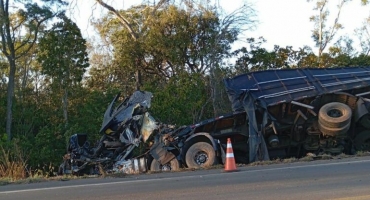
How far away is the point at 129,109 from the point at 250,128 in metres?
→ 3.32

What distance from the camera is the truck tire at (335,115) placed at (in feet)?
39.7

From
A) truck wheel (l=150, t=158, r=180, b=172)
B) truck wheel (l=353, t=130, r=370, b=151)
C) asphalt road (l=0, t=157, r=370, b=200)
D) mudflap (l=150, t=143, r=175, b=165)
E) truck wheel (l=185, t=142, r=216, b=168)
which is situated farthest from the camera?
truck wheel (l=353, t=130, r=370, b=151)

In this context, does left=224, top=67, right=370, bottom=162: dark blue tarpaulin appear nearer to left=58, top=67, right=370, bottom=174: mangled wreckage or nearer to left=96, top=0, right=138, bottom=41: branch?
left=58, top=67, right=370, bottom=174: mangled wreckage

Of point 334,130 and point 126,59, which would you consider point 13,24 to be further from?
point 334,130

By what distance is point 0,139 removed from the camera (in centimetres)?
2303

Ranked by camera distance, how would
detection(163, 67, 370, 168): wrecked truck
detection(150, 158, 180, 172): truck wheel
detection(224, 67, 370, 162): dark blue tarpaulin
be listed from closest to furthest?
detection(150, 158, 180, 172): truck wheel, detection(163, 67, 370, 168): wrecked truck, detection(224, 67, 370, 162): dark blue tarpaulin

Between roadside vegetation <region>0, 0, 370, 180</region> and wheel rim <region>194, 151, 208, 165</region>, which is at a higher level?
roadside vegetation <region>0, 0, 370, 180</region>

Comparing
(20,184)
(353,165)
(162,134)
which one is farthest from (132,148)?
(353,165)

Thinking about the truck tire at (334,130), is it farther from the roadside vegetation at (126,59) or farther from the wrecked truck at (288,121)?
the roadside vegetation at (126,59)

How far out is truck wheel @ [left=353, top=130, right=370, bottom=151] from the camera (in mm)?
12953

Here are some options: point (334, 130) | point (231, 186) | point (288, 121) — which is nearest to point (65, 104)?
point (288, 121)

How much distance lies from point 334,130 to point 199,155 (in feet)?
11.1

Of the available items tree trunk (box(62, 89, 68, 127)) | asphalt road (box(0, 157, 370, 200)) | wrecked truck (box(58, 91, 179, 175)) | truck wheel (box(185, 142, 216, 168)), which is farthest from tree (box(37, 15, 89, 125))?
asphalt road (box(0, 157, 370, 200))

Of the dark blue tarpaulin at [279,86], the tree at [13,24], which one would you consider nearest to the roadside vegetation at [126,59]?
the tree at [13,24]
